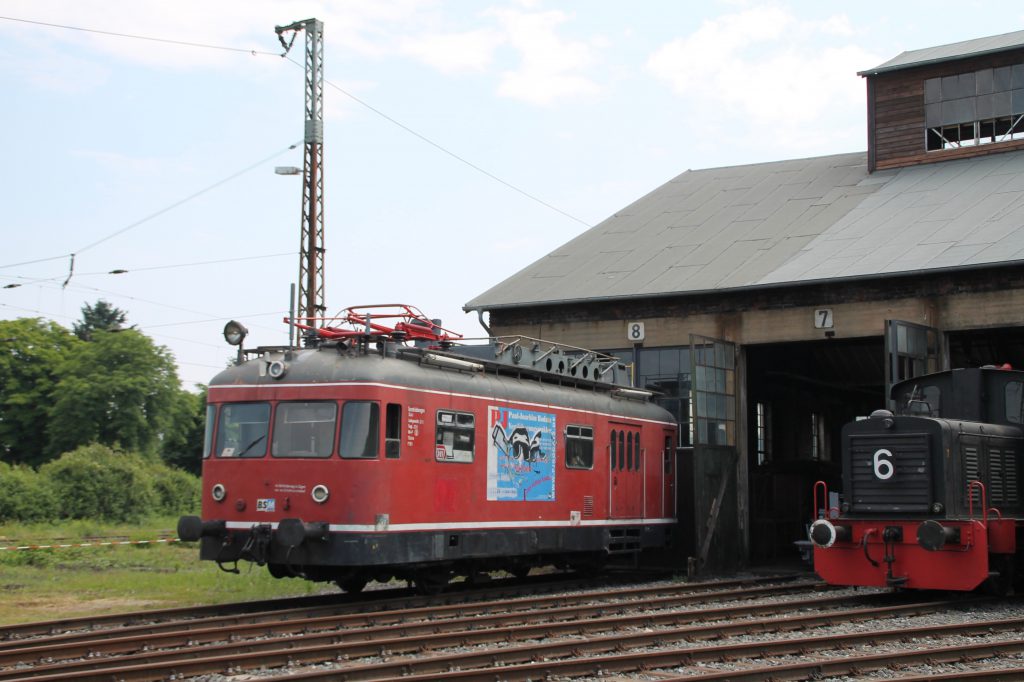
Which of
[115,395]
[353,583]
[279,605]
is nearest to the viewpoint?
[279,605]

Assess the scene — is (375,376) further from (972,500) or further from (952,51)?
(952,51)

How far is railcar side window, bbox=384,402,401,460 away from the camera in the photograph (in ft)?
48.4

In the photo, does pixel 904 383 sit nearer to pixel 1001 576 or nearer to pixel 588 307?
pixel 1001 576

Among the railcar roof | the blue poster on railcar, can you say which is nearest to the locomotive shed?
the blue poster on railcar

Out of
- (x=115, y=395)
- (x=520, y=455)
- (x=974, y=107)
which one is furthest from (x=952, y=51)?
(x=115, y=395)

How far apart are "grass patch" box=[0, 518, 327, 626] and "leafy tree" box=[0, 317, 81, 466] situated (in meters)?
41.9

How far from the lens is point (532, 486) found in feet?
57.9

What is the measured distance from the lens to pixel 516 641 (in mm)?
12117

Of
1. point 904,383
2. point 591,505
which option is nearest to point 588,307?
point 591,505

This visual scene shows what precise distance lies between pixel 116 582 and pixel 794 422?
16.3 m

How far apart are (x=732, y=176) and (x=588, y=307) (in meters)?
8.32

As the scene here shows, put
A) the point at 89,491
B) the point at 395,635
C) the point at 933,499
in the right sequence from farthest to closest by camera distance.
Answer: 1. the point at 89,491
2. the point at 933,499
3. the point at 395,635

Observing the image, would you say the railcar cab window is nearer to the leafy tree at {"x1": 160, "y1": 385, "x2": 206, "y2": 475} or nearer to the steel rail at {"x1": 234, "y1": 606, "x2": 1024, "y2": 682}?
the steel rail at {"x1": 234, "y1": 606, "x2": 1024, "y2": 682}

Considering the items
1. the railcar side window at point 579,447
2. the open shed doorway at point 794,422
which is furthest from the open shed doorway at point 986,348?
the railcar side window at point 579,447
